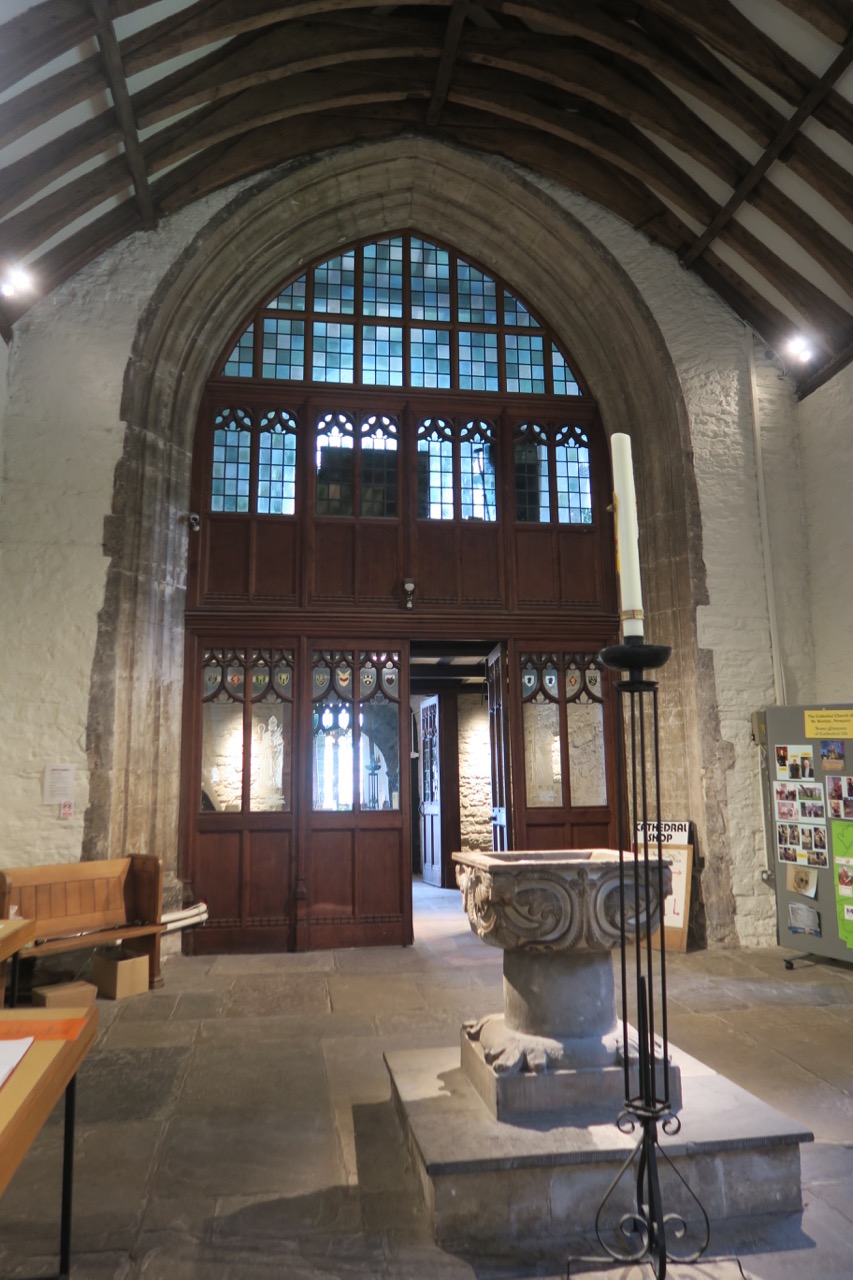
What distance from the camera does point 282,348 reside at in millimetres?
Answer: 7195

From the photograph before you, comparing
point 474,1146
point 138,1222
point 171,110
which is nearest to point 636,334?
point 171,110

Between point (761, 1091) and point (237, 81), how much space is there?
21.3 ft

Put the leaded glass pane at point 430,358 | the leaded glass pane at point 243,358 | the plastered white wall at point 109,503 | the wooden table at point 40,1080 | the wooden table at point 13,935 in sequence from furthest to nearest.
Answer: the leaded glass pane at point 430,358 → the leaded glass pane at point 243,358 → the plastered white wall at point 109,503 → the wooden table at point 13,935 → the wooden table at point 40,1080

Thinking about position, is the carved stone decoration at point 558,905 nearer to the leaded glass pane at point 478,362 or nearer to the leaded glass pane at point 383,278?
the leaded glass pane at point 478,362

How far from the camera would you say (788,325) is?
6672 mm

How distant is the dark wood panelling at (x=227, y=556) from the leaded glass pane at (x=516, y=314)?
10.00 feet

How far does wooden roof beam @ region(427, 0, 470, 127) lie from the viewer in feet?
18.2

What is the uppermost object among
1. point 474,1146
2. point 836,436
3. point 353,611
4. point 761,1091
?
point 836,436

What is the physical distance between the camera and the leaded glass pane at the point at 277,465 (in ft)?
22.7

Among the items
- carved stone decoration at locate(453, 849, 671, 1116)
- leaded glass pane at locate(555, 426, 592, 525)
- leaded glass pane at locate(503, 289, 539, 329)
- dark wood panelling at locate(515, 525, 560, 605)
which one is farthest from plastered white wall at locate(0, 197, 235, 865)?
carved stone decoration at locate(453, 849, 671, 1116)

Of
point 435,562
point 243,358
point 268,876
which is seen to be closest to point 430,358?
point 243,358

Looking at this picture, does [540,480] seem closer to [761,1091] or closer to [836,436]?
[836,436]

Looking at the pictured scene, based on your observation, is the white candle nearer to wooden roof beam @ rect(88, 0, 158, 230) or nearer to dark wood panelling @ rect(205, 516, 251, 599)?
wooden roof beam @ rect(88, 0, 158, 230)

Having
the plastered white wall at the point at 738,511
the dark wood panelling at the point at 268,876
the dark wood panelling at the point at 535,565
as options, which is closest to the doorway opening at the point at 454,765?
the dark wood panelling at the point at 535,565
